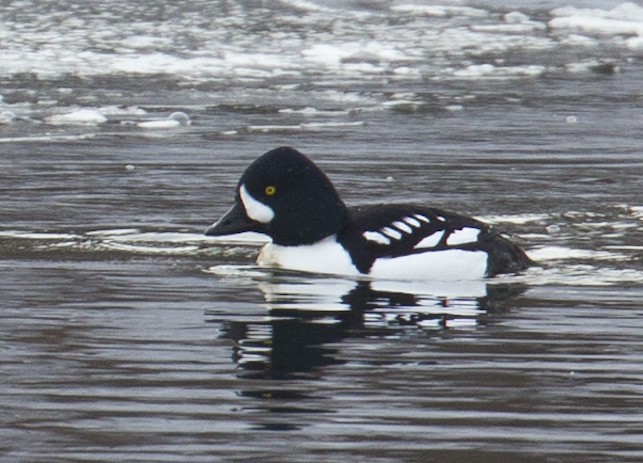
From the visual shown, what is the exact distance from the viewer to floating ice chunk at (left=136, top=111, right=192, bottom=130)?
1346 centimetres

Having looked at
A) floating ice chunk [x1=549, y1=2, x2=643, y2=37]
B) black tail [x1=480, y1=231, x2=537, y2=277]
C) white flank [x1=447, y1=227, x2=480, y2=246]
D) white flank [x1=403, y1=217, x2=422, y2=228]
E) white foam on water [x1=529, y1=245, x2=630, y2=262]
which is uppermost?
white flank [x1=403, y1=217, x2=422, y2=228]

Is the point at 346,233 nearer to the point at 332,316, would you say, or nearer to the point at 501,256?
the point at 501,256

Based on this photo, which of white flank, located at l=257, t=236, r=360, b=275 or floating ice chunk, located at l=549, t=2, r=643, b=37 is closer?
white flank, located at l=257, t=236, r=360, b=275

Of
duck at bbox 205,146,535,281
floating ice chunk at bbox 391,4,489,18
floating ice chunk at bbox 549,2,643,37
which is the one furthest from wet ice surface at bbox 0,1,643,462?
floating ice chunk at bbox 391,4,489,18

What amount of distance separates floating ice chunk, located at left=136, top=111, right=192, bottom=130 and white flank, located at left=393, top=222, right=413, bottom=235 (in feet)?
18.4

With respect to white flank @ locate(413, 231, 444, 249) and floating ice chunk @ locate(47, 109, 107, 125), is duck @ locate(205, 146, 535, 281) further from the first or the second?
floating ice chunk @ locate(47, 109, 107, 125)

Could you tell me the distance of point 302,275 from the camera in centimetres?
805

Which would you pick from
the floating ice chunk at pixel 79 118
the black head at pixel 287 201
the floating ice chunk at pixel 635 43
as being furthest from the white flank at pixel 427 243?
the floating ice chunk at pixel 635 43

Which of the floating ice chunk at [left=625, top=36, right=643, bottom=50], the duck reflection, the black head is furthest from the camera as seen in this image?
the floating ice chunk at [left=625, top=36, right=643, bottom=50]

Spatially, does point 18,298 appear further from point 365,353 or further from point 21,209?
point 21,209

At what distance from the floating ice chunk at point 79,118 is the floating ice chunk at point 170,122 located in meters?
0.40

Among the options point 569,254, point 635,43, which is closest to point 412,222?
point 569,254

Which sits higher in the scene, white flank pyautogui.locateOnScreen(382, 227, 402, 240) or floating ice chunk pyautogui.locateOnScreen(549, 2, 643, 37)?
white flank pyautogui.locateOnScreen(382, 227, 402, 240)

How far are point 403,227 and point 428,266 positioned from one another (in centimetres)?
23
